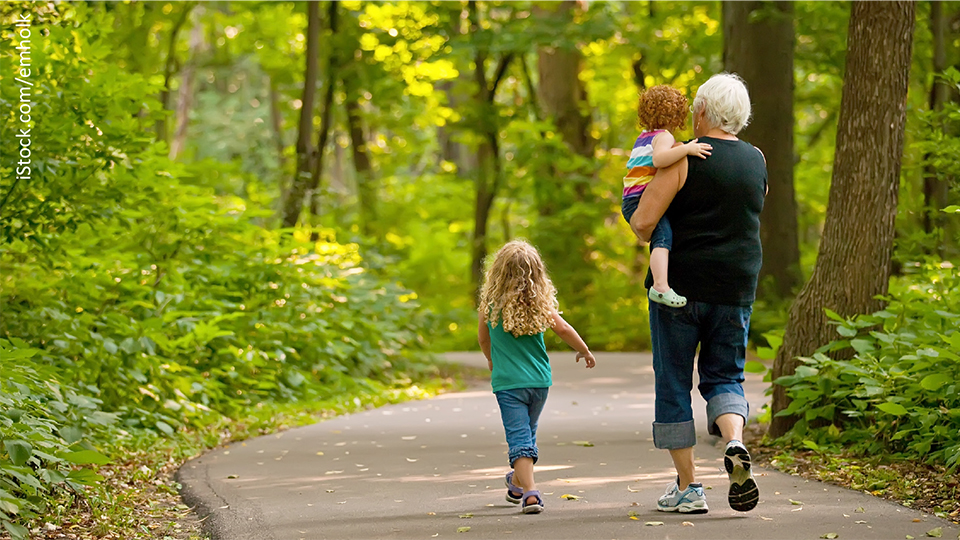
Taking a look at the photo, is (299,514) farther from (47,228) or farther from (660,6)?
(660,6)

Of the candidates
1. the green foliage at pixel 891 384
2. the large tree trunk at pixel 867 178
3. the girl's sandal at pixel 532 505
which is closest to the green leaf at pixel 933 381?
the green foliage at pixel 891 384

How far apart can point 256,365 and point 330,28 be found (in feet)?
41.5

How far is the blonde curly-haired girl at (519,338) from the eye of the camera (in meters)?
5.62

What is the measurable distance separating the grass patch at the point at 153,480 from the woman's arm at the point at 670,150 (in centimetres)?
301

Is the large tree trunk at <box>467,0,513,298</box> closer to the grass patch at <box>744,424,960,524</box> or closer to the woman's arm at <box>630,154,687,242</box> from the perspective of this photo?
the grass patch at <box>744,424,960,524</box>

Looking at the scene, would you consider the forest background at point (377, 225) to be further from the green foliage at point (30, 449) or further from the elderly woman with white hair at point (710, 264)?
the elderly woman with white hair at point (710, 264)

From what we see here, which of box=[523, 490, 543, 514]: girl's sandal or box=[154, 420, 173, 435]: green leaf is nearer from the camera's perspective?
box=[523, 490, 543, 514]: girl's sandal

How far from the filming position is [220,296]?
12.5 m

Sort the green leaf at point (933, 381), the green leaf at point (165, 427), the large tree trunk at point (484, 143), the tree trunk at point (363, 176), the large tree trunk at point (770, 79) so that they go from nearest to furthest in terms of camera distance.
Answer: the green leaf at point (933, 381) → the green leaf at point (165, 427) → the large tree trunk at point (770, 79) → the large tree trunk at point (484, 143) → the tree trunk at point (363, 176)

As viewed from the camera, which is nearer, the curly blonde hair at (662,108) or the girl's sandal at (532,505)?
the curly blonde hair at (662,108)

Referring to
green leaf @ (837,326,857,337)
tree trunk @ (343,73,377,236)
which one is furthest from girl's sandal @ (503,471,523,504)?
tree trunk @ (343,73,377,236)

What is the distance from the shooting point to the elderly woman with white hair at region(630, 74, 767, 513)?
507cm

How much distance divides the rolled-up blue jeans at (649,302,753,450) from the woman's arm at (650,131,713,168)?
713 millimetres

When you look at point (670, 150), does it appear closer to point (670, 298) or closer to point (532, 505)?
point (670, 298)
